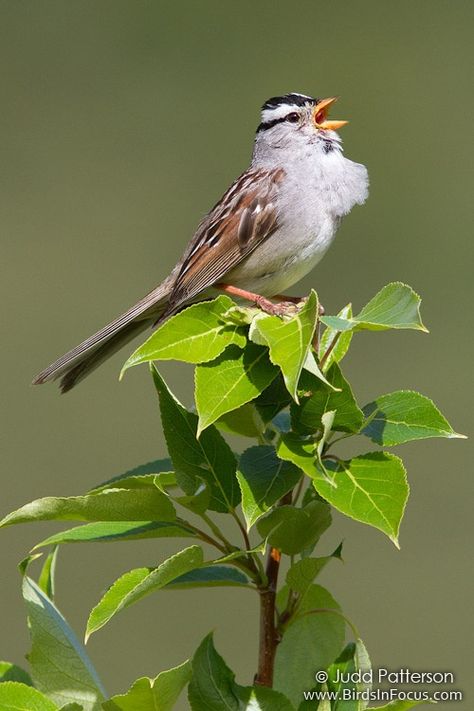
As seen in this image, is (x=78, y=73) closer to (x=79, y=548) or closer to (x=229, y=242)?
(x=79, y=548)

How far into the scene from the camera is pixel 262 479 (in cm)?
130

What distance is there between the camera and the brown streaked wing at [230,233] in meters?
2.61

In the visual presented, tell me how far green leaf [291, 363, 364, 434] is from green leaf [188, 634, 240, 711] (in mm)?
260

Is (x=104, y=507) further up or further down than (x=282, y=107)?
further down

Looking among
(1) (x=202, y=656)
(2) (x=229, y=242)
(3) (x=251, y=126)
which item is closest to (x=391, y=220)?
(3) (x=251, y=126)

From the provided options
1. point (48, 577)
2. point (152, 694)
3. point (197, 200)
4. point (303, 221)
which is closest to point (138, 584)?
point (152, 694)

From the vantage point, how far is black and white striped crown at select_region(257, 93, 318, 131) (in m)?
2.84

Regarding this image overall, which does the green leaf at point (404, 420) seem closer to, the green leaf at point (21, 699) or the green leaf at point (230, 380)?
the green leaf at point (230, 380)

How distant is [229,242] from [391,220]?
3786 mm

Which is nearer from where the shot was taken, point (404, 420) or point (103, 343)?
point (404, 420)

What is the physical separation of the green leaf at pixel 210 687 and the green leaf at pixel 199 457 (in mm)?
179

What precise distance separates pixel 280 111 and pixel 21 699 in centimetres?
Result: 190

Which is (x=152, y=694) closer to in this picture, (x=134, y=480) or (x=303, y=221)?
(x=134, y=480)

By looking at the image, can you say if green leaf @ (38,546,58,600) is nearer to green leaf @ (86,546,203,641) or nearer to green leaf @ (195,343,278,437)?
green leaf @ (86,546,203,641)
